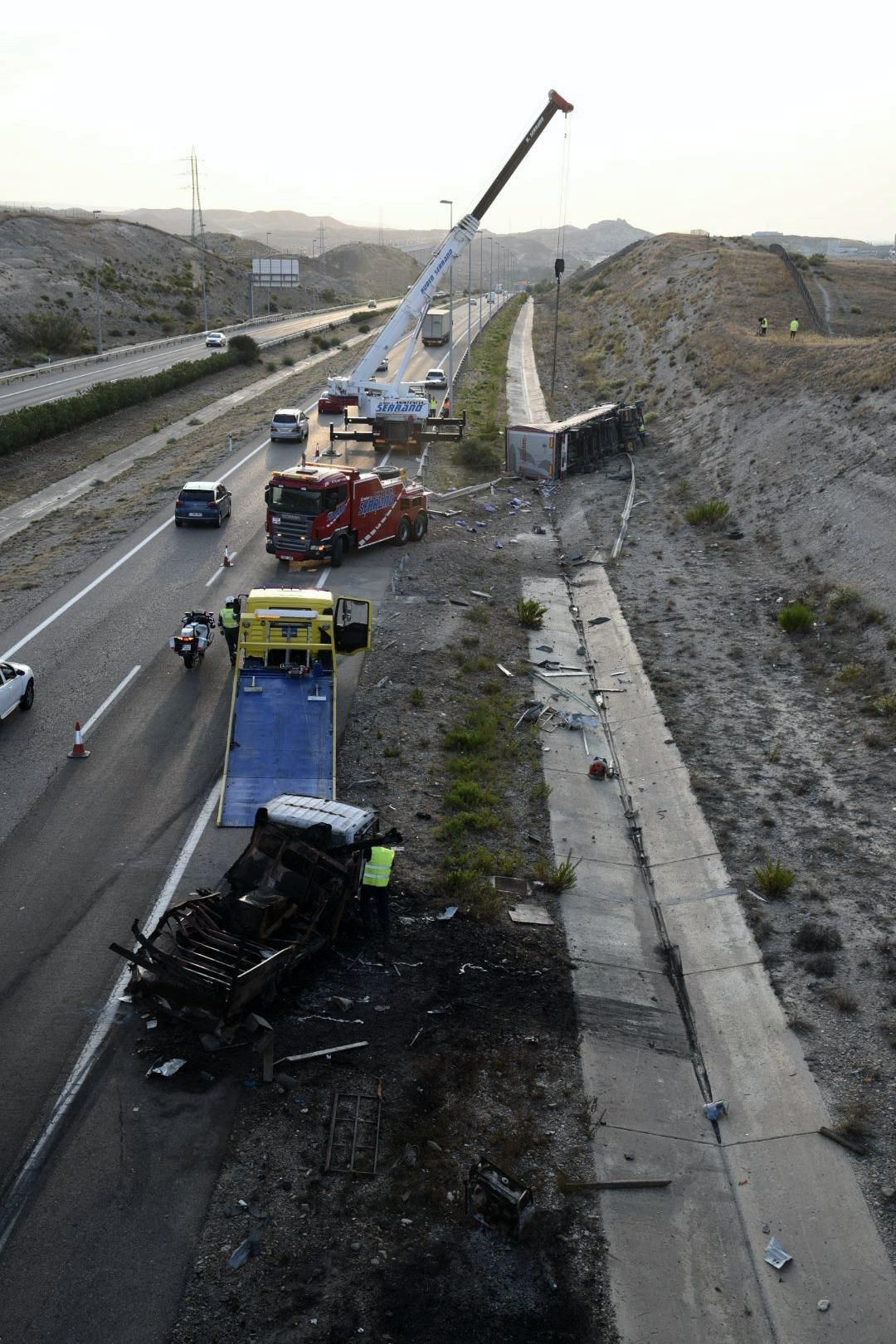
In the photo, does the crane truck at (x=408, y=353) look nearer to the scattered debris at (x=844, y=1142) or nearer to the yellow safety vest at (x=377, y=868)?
the yellow safety vest at (x=377, y=868)

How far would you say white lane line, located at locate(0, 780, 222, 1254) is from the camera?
35.0 feet


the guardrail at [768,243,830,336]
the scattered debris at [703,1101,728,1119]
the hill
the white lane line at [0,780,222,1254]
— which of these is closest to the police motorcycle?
the white lane line at [0,780,222,1254]

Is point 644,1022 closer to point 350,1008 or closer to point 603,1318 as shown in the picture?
point 350,1008

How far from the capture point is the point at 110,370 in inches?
3125

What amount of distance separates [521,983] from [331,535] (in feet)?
65.7

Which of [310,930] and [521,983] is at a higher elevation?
[310,930]

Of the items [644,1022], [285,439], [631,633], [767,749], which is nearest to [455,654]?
[631,633]

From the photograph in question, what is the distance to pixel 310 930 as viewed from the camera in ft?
46.1

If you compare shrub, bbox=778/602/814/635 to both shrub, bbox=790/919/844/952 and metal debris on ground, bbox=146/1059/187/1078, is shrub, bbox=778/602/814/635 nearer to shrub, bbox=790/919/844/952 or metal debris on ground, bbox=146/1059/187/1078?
shrub, bbox=790/919/844/952

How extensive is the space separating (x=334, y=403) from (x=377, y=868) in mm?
43721

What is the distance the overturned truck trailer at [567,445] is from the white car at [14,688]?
28658 mm

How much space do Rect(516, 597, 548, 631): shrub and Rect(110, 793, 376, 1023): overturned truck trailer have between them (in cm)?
1510

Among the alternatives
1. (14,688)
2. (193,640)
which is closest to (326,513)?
(193,640)

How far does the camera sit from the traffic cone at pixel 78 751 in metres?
20.3
